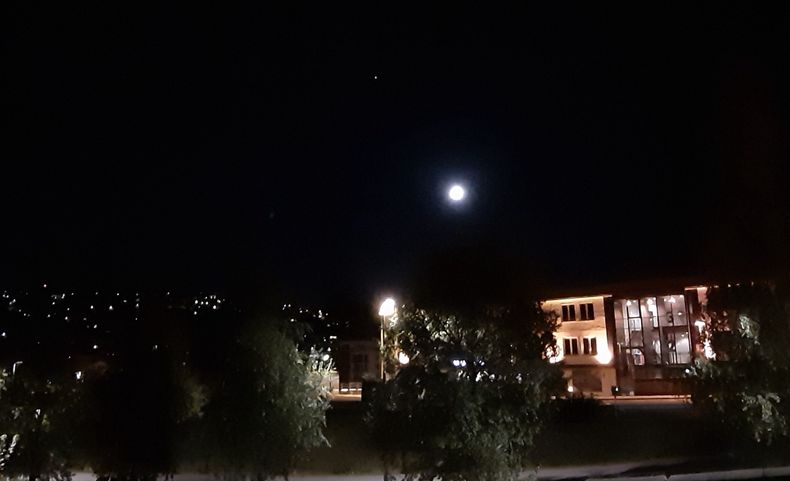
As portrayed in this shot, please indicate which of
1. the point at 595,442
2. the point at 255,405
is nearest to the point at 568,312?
the point at 595,442

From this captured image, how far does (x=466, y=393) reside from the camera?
12.0 m

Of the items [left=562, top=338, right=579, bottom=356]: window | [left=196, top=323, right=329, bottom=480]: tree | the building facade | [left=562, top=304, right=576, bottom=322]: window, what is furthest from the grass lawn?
[left=562, top=304, right=576, bottom=322]: window

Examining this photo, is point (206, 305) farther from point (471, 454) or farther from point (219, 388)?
point (471, 454)

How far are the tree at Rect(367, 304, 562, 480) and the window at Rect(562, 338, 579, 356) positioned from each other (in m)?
32.5

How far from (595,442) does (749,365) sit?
6.32 m

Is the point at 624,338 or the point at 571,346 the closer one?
the point at 624,338

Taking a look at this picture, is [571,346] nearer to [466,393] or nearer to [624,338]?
[624,338]

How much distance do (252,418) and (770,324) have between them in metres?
10.3

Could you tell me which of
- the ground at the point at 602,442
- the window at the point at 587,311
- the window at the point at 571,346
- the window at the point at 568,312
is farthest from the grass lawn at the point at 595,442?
the window at the point at 568,312

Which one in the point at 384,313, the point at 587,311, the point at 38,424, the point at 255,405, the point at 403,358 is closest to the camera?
the point at 38,424

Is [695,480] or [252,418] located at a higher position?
[252,418]

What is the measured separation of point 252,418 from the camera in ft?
41.6

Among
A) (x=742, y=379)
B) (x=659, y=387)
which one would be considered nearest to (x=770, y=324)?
(x=742, y=379)

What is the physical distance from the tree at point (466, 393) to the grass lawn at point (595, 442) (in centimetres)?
475
